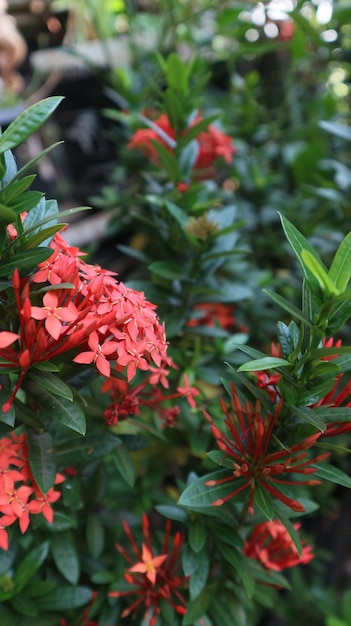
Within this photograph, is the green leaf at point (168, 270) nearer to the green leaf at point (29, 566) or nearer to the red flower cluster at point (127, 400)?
the red flower cluster at point (127, 400)

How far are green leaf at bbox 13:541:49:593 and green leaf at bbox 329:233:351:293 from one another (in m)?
0.53

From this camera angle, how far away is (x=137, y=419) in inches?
29.0

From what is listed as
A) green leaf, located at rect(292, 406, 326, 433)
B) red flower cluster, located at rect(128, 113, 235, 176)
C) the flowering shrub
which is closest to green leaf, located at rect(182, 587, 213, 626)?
the flowering shrub

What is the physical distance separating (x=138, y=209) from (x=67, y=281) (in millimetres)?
779

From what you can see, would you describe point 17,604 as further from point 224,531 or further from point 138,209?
point 138,209

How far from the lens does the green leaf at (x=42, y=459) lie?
596 mm

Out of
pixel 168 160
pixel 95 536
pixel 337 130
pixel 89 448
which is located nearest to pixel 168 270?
pixel 168 160

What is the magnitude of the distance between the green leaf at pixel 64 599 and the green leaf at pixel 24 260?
18.2 inches

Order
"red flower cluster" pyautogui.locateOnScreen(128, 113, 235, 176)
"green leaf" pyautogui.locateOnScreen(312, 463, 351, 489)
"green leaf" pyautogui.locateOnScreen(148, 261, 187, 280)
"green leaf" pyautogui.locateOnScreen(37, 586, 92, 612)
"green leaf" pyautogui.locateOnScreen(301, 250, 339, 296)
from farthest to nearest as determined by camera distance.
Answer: "red flower cluster" pyautogui.locateOnScreen(128, 113, 235, 176)
"green leaf" pyautogui.locateOnScreen(148, 261, 187, 280)
"green leaf" pyautogui.locateOnScreen(37, 586, 92, 612)
"green leaf" pyautogui.locateOnScreen(312, 463, 351, 489)
"green leaf" pyautogui.locateOnScreen(301, 250, 339, 296)

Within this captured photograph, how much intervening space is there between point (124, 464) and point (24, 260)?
1.07 ft

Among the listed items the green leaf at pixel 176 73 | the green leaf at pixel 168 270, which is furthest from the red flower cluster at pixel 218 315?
the green leaf at pixel 176 73

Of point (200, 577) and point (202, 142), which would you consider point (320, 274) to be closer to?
point (200, 577)

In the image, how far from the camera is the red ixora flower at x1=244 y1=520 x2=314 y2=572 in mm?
753

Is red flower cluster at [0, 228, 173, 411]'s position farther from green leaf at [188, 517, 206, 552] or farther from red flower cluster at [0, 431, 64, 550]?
green leaf at [188, 517, 206, 552]
